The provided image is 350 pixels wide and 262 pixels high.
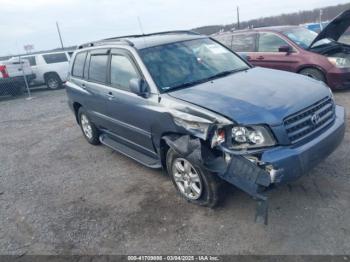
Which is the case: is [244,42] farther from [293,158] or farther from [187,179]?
[293,158]

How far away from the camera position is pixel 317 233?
2951 mm

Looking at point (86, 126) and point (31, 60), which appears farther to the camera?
point (31, 60)

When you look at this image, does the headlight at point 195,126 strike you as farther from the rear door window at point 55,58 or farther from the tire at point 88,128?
the rear door window at point 55,58

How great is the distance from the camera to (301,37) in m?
7.86

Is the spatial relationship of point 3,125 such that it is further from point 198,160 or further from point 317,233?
point 317,233

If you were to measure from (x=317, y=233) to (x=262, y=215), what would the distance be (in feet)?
1.98

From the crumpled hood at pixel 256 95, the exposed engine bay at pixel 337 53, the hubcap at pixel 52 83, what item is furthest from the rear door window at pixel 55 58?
the crumpled hood at pixel 256 95

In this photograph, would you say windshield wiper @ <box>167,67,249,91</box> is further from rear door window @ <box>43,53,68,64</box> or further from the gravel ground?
rear door window @ <box>43,53,68,64</box>

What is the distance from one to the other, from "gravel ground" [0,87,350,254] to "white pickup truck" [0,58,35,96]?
8.87 metres

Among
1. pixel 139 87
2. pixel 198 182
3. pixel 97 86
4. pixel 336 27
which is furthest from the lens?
pixel 336 27

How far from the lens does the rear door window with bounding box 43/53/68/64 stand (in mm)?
14492

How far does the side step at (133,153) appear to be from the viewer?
4.03 meters

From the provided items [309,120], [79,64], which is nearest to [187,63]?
[309,120]

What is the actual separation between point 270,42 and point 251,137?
5.83 meters
